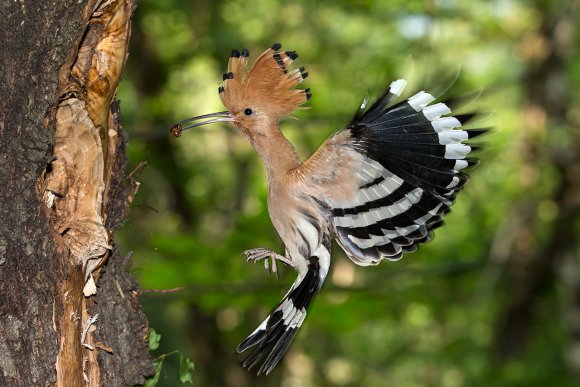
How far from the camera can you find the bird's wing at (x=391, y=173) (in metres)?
2.62

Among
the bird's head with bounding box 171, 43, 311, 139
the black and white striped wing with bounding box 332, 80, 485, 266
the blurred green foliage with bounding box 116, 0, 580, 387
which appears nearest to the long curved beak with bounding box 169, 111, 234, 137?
the bird's head with bounding box 171, 43, 311, 139

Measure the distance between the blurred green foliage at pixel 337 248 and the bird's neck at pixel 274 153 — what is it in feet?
7.70

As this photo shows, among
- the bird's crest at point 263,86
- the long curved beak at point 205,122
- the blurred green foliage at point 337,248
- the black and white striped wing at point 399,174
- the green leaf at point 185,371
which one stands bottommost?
the blurred green foliage at point 337,248

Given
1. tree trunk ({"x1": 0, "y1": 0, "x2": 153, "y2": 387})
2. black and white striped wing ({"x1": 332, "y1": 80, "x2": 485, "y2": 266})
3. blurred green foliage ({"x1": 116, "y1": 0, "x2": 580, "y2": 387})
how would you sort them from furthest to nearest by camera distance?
1. blurred green foliage ({"x1": 116, "y1": 0, "x2": 580, "y2": 387})
2. black and white striped wing ({"x1": 332, "y1": 80, "x2": 485, "y2": 266})
3. tree trunk ({"x1": 0, "y1": 0, "x2": 153, "y2": 387})

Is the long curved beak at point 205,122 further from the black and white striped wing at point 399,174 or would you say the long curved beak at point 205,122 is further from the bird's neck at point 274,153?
the black and white striped wing at point 399,174

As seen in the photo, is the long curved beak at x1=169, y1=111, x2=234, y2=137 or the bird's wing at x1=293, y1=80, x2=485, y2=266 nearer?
the bird's wing at x1=293, y1=80, x2=485, y2=266

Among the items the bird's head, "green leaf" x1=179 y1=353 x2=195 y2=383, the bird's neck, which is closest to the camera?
the bird's head

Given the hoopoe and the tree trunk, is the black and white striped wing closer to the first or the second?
the hoopoe

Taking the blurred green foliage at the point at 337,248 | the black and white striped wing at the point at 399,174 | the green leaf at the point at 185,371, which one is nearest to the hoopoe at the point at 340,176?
the black and white striped wing at the point at 399,174

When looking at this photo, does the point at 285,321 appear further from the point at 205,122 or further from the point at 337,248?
the point at 337,248

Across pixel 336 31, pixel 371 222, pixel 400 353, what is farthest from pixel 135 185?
pixel 400 353

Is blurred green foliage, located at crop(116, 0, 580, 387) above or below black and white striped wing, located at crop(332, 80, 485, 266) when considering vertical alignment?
below

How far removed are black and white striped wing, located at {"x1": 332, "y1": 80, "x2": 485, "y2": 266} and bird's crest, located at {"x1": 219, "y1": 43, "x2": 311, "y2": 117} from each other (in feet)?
1.05

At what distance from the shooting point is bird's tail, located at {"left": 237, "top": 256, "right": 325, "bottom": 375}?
→ 9.41 feet
